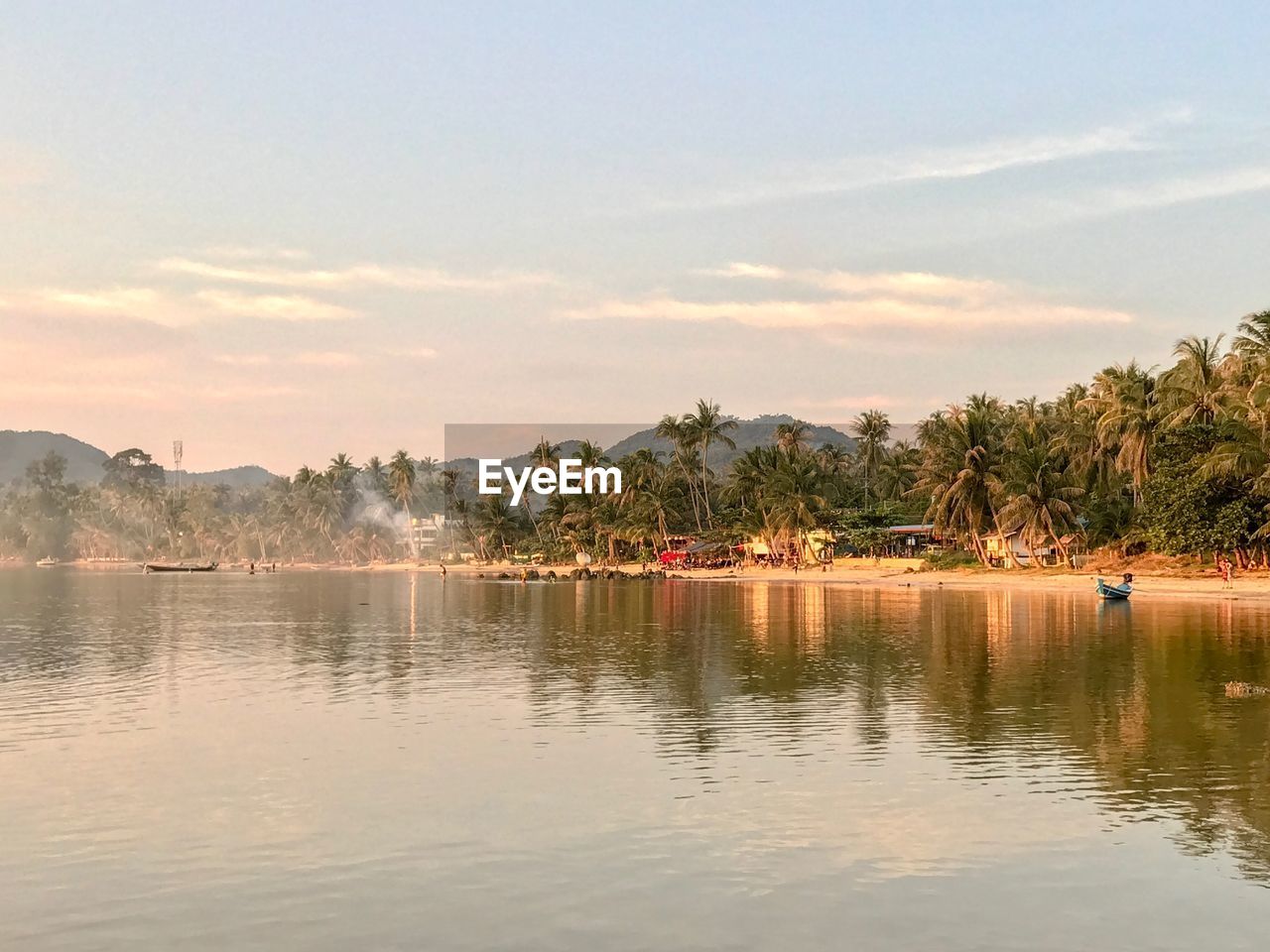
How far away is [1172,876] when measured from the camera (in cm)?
1442

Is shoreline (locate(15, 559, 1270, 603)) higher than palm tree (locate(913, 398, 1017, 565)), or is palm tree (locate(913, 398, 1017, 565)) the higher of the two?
palm tree (locate(913, 398, 1017, 565))

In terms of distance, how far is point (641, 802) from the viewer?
18.7m

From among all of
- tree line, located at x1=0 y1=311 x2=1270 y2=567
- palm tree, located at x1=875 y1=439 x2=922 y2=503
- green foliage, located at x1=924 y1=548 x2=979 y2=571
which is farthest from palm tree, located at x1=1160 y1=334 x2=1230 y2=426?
palm tree, located at x1=875 y1=439 x2=922 y2=503

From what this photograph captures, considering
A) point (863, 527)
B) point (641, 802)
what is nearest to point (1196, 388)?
point (863, 527)

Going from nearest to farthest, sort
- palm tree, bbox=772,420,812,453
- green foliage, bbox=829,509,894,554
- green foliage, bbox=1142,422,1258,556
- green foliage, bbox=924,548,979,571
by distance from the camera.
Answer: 1. green foliage, bbox=1142,422,1258,556
2. green foliage, bbox=924,548,979,571
3. green foliage, bbox=829,509,894,554
4. palm tree, bbox=772,420,812,453

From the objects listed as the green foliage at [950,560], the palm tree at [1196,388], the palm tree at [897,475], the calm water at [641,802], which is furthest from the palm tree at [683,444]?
the calm water at [641,802]

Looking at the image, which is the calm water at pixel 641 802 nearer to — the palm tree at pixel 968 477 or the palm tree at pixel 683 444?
the palm tree at pixel 968 477

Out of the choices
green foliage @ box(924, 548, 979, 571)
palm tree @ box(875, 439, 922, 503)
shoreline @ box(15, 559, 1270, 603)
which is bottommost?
shoreline @ box(15, 559, 1270, 603)

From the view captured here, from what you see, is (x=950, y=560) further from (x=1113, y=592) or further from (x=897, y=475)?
(x=1113, y=592)

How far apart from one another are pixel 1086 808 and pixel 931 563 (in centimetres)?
9602

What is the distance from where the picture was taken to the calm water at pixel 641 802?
13.1 metres

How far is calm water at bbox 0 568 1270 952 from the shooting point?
1307cm

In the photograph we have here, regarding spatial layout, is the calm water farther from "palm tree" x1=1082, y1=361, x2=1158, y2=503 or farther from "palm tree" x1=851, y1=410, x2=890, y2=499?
"palm tree" x1=851, y1=410, x2=890, y2=499

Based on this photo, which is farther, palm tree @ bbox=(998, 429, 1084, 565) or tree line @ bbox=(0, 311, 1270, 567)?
palm tree @ bbox=(998, 429, 1084, 565)
